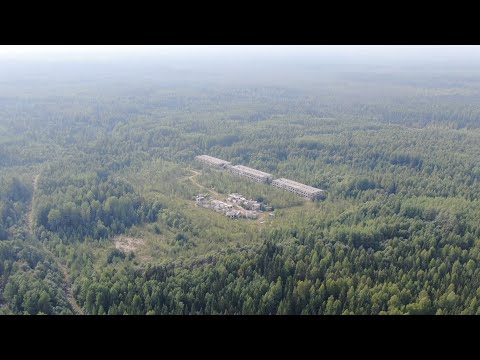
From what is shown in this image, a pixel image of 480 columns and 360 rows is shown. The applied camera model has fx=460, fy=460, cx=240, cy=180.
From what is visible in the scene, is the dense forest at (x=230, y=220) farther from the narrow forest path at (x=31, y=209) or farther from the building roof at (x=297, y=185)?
the building roof at (x=297, y=185)

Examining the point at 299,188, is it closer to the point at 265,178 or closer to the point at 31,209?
the point at 265,178

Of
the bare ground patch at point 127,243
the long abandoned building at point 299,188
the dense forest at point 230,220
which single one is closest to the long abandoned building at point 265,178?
the long abandoned building at point 299,188

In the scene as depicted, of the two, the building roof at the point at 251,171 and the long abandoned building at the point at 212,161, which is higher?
the building roof at the point at 251,171

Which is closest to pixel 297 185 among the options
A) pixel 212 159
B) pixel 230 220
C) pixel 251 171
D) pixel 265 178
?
pixel 265 178

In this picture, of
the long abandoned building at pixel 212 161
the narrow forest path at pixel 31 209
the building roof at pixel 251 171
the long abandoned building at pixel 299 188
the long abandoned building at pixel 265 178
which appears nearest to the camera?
the narrow forest path at pixel 31 209

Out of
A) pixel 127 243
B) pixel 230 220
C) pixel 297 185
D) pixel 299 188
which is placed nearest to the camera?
pixel 127 243

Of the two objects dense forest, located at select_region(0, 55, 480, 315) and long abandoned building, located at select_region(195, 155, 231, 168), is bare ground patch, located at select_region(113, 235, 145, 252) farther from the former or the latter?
long abandoned building, located at select_region(195, 155, 231, 168)

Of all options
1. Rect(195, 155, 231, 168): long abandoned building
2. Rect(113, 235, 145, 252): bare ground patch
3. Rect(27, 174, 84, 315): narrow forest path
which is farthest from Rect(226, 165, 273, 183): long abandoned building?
Rect(27, 174, 84, 315): narrow forest path
